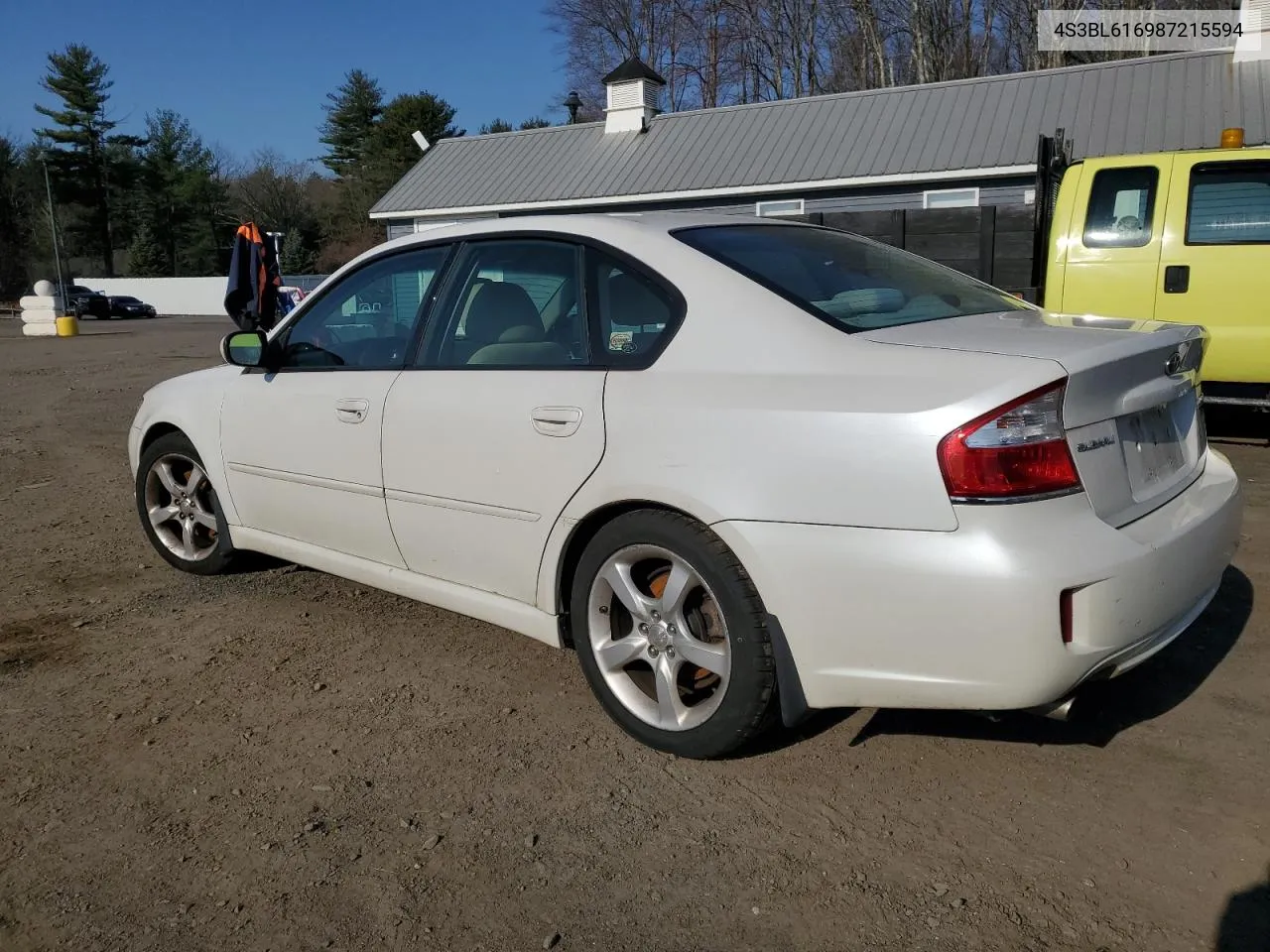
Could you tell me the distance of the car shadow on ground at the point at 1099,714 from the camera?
10.0ft

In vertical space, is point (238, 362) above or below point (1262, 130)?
below

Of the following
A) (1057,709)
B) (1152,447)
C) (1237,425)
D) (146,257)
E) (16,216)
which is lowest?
(1237,425)

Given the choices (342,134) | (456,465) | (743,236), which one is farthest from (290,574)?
(342,134)

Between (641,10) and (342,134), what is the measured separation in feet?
98.6

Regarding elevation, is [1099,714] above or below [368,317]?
below

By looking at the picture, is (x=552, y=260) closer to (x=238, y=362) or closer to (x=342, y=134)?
(x=238, y=362)

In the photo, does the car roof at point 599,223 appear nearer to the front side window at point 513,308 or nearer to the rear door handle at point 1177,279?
the front side window at point 513,308

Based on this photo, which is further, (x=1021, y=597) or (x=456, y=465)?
(x=456, y=465)

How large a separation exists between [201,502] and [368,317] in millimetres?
1380

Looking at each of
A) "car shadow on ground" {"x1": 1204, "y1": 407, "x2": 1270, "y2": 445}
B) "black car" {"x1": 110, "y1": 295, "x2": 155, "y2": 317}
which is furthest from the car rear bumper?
"black car" {"x1": 110, "y1": 295, "x2": 155, "y2": 317}

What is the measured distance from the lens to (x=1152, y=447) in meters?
2.81

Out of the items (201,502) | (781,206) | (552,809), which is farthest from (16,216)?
(552,809)

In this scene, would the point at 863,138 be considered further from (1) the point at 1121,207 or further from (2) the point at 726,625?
(2) the point at 726,625

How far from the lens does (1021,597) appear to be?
7.68 ft
